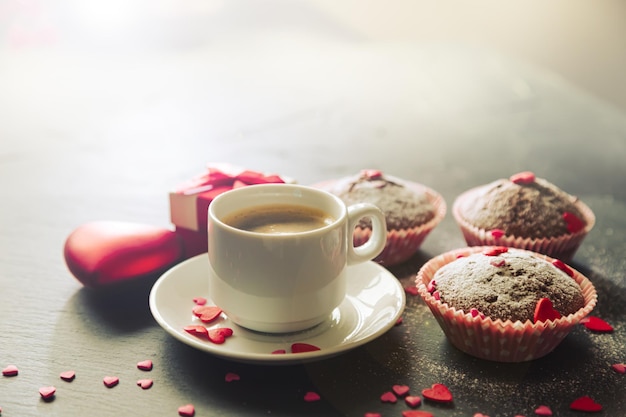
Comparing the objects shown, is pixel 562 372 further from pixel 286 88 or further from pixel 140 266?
pixel 286 88

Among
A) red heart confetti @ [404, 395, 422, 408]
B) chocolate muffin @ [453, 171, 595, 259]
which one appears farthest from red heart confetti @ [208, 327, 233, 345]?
chocolate muffin @ [453, 171, 595, 259]

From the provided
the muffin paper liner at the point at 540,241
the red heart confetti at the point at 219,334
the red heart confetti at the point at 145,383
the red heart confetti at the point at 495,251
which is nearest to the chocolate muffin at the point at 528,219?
the muffin paper liner at the point at 540,241

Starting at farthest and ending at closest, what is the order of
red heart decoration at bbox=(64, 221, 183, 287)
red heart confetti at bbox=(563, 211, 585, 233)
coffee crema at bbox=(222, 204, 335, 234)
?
red heart confetti at bbox=(563, 211, 585, 233)
red heart decoration at bbox=(64, 221, 183, 287)
coffee crema at bbox=(222, 204, 335, 234)

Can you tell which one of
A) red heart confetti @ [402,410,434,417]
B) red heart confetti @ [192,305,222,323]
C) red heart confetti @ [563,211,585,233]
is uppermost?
red heart confetti @ [563,211,585,233]

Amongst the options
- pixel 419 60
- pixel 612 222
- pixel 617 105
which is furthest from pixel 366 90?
pixel 612 222

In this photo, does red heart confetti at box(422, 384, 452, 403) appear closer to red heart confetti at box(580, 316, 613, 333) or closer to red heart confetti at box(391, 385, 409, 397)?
red heart confetti at box(391, 385, 409, 397)

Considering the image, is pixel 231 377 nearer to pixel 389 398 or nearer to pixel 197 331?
pixel 197 331
